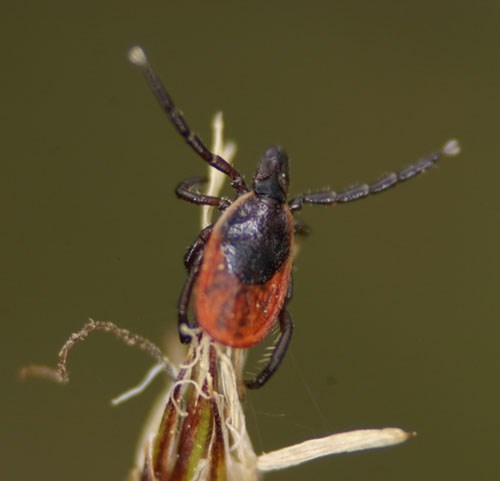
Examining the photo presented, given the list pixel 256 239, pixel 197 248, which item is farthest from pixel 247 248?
pixel 197 248

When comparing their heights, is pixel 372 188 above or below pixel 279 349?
above

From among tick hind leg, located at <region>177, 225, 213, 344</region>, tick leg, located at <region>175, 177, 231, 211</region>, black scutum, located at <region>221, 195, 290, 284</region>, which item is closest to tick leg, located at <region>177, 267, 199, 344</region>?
tick hind leg, located at <region>177, 225, 213, 344</region>

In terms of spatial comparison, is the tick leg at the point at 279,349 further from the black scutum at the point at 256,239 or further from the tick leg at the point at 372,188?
the tick leg at the point at 372,188

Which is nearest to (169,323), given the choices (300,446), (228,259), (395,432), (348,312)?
(228,259)

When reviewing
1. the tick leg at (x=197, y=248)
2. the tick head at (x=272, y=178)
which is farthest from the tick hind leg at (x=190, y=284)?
the tick head at (x=272, y=178)

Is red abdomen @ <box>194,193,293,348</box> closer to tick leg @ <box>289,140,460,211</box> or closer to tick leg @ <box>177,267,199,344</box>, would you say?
tick leg @ <box>177,267,199,344</box>

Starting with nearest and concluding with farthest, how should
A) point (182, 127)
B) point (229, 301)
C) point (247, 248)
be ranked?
point (229, 301), point (247, 248), point (182, 127)

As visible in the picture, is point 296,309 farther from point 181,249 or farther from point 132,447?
point 132,447

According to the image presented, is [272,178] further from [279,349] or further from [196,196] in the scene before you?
[279,349]
